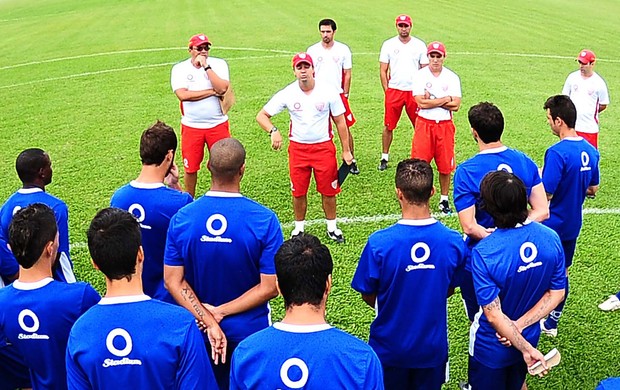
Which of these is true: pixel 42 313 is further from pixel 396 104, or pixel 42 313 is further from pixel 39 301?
pixel 396 104

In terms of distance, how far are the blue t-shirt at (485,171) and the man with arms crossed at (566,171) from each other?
57 centimetres

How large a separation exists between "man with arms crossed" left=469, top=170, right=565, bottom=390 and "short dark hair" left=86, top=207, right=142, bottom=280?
7.28 ft

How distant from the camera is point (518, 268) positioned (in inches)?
168

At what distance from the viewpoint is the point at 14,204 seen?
5.52m

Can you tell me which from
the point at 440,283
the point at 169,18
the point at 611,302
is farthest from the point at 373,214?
the point at 169,18

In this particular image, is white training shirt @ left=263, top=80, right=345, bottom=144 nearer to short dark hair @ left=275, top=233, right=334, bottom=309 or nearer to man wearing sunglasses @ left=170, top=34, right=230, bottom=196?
man wearing sunglasses @ left=170, top=34, right=230, bottom=196

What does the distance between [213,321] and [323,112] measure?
13.8 feet

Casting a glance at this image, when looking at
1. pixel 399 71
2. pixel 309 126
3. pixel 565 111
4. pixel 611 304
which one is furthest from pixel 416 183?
pixel 399 71

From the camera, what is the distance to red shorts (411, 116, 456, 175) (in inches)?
363

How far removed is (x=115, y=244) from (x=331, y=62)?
7.45 metres

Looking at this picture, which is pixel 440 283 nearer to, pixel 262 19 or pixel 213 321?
pixel 213 321

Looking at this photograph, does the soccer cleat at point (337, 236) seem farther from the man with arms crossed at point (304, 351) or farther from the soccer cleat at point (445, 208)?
the man with arms crossed at point (304, 351)

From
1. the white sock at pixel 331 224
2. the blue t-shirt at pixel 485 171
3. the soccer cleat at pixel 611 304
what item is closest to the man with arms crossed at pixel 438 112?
the white sock at pixel 331 224

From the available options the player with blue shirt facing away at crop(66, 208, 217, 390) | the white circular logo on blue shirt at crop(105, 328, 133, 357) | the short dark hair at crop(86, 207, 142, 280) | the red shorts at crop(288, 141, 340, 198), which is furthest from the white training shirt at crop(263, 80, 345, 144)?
the white circular logo on blue shirt at crop(105, 328, 133, 357)
